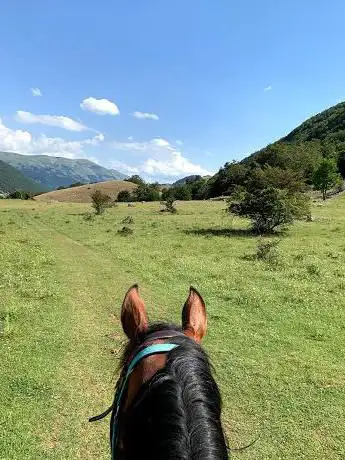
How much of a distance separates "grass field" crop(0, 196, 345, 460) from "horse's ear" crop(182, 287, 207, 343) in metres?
3.16

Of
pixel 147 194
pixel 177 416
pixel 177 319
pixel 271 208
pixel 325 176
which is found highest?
pixel 325 176

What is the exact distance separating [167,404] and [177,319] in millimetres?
8407

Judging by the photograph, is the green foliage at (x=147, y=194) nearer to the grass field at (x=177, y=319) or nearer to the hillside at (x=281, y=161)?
the hillside at (x=281, y=161)

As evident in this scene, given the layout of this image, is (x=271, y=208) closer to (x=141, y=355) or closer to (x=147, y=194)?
(x=141, y=355)

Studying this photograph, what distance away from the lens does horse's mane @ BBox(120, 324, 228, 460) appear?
165 cm

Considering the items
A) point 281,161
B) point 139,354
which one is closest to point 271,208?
point 139,354

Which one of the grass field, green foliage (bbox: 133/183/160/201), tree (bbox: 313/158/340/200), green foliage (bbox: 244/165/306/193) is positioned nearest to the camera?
the grass field

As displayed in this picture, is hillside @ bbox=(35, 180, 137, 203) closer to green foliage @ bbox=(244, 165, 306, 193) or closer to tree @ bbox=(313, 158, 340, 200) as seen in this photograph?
tree @ bbox=(313, 158, 340, 200)

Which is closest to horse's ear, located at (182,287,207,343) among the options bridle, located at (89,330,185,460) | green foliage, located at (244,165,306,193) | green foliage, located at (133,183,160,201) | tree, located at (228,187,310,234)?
bridle, located at (89,330,185,460)

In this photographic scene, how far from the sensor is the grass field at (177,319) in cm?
557

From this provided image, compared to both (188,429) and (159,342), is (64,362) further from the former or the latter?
(188,429)

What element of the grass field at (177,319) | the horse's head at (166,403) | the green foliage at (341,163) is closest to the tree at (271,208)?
the grass field at (177,319)

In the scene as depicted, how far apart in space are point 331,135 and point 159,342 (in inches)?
5040

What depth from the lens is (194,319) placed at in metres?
2.81
